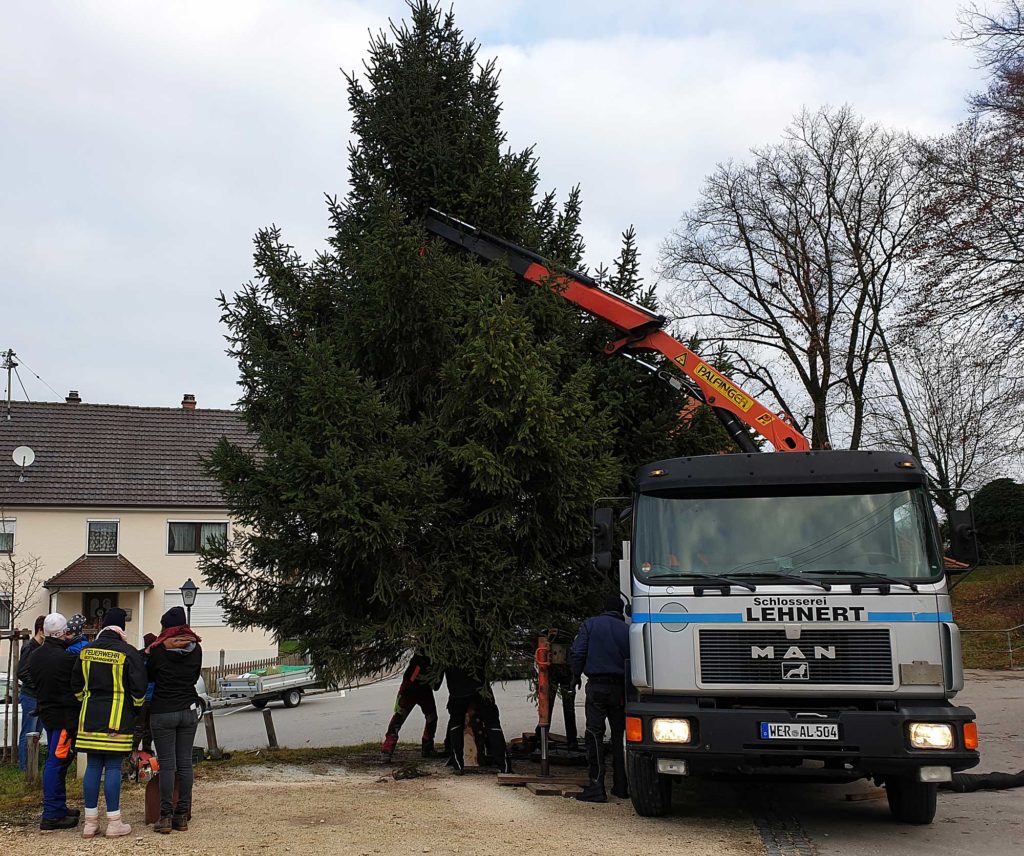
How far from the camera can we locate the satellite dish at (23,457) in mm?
32875

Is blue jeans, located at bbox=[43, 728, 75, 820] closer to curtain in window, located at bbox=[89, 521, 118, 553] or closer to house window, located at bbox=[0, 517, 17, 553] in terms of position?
house window, located at bbox=[0, 517, 17, 553]

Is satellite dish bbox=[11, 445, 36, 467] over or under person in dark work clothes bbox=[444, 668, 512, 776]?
over

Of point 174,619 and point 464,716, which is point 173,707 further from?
point 464,716

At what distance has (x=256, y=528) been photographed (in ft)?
39.5

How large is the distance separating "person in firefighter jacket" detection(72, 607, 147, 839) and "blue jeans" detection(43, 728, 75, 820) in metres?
0.34

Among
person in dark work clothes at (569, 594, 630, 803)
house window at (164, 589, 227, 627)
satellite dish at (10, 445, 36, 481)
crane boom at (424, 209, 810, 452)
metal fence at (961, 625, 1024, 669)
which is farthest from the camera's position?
house window at (164, 589, 227, 627)

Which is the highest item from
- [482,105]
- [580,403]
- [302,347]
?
[482,105]

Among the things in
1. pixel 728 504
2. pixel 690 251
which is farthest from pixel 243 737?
pixel 690 251

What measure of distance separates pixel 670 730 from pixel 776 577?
1.45 meters

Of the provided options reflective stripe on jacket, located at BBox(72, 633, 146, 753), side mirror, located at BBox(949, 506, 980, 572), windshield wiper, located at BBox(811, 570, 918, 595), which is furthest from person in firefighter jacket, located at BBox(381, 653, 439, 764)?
side mirror, located at BBox(949, 506, 980, 572)

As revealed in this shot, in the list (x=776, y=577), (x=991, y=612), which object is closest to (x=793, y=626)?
(x=776, y=577)

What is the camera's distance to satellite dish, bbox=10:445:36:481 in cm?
3288

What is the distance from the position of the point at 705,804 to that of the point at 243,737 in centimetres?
1246

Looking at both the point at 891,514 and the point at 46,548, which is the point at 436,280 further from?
the point at 46,548
